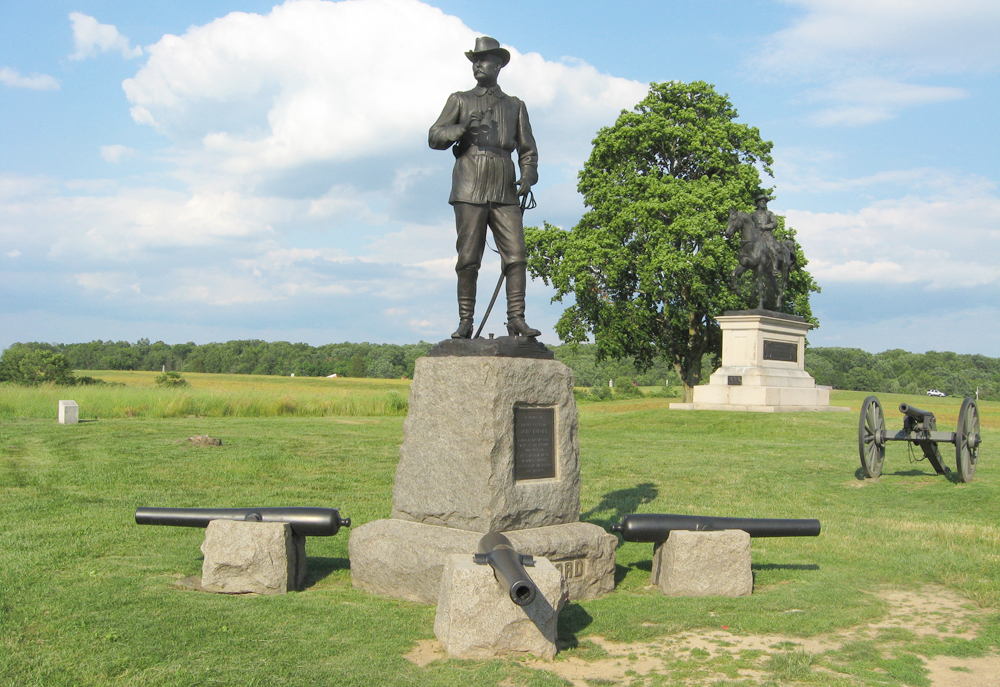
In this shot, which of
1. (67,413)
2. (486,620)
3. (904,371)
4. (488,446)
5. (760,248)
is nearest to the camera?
(486,620)

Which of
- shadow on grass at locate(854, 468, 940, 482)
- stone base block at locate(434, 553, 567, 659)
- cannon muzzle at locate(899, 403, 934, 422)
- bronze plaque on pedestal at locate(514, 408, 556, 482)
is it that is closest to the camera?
stone base block at locate(434, 553, 567, 659)

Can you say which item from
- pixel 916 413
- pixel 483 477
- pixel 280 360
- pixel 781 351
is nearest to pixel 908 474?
pixel 916 413

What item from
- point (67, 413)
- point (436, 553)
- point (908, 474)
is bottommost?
point (908, 474)

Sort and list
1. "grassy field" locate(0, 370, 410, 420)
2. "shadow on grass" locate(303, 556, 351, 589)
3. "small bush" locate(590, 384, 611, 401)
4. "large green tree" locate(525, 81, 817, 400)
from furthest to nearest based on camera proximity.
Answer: "small bush" locate(590, 384, 611, 401), "large green tree" locate(525, 81, 817, 400), "grassy field" locate(0, 370, 410, 420), "shadow on grass" locate(303, 556, 351, 589)

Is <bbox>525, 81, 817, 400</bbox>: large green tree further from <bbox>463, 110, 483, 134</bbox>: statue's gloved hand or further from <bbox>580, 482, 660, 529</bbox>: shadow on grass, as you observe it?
<bbox>463, 110, 483, 134</bbox>: statue's gloved hand

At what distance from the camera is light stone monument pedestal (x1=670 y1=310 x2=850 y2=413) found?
21.8m

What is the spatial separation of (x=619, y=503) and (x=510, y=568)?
5.76 meters

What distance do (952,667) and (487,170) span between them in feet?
15.2

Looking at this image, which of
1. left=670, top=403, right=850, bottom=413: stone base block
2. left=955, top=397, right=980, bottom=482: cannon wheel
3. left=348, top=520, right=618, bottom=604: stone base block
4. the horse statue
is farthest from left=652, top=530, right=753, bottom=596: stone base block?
the horse statue

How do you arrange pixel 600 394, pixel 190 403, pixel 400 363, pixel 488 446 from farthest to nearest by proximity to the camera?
1. pixel 400 363
2. pixel 600 394
3. pixel 190 403
4. pixel 488 446

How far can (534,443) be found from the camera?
6.26 metres

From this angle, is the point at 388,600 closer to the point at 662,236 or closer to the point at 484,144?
the point at 484,144

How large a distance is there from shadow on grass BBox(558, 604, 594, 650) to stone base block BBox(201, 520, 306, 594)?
6.85ft

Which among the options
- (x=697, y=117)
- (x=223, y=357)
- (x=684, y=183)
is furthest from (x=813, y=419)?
(x=223, y=357)
